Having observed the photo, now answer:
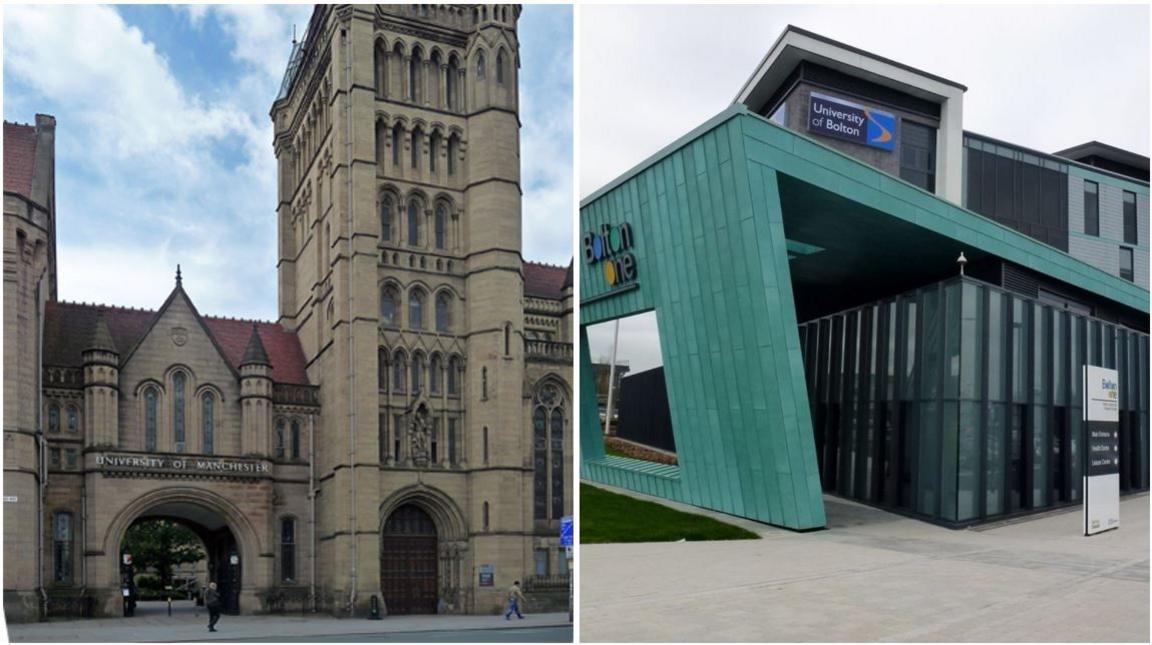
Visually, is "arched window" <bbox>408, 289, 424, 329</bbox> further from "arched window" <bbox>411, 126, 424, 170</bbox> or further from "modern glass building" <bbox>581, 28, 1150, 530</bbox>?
"modern glass building" <bbox>581, 28, 1150, 530</bbox>

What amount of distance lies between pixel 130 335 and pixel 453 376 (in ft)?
39.7

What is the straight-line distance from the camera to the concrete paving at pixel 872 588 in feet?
43.9

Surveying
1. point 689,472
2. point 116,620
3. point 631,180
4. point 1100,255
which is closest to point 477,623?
point 689,472

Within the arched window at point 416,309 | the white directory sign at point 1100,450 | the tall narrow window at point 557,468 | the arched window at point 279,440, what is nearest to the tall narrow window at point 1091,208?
the white directory sign at point 1100,450

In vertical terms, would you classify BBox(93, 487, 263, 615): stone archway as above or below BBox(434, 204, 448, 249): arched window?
below

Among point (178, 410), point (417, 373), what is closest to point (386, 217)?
point (417, 373)

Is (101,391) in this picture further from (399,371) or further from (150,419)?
(399,371)

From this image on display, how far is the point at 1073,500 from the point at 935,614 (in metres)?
22.7

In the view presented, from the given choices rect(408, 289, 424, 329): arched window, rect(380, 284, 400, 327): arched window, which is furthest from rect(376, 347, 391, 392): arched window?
rect(408, 289, 424, 329): arched window

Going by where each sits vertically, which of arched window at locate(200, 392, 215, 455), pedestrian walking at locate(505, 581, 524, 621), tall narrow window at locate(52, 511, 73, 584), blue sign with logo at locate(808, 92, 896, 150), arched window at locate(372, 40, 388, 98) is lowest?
pedestrian walking at locate(505, 581, 524, 621)

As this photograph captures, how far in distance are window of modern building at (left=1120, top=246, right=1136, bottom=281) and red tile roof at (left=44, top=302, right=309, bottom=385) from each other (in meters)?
36.1

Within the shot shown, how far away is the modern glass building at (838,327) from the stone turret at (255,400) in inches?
458

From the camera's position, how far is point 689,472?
32625 millimetres

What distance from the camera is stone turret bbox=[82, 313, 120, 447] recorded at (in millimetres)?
37469
